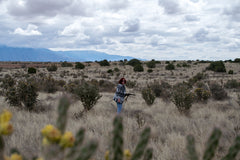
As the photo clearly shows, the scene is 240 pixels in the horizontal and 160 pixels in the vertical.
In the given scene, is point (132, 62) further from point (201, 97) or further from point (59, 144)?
point (59, 144)

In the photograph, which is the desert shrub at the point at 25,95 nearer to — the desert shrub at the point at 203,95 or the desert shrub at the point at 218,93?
the desert shrub at the point at 203,95

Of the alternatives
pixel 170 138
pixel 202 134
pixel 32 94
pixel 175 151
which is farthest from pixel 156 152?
pixel 32 94

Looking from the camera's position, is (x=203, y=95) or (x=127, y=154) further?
(x=203, y=95)

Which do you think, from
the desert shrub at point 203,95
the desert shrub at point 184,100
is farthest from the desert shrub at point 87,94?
the desert shrub at point 203,95

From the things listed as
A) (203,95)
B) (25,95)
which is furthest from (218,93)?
(25,95)

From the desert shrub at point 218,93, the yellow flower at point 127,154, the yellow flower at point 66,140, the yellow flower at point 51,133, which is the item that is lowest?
the desert shrub at point 218,93

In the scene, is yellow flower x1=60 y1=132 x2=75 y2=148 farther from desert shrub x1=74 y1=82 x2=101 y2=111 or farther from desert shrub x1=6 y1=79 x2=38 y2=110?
desert shrub x1=6 y1=79 x2=38 y2=110

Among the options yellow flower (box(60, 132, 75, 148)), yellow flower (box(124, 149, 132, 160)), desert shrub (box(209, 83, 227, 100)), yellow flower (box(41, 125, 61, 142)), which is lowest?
A: desert shrub (box(209, 83, 227, 100))

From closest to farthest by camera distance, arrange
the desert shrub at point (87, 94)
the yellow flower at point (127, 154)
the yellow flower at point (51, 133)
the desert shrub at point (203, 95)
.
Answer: the yellow flower at point (51, 133) → the yellow flower at point (127, 154) → the desert shrub at point (87, 94) → the desert shrub at point (203, 95)

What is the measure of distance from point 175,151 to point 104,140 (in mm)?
1714

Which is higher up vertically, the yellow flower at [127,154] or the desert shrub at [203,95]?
the yellow flower at [127,154]

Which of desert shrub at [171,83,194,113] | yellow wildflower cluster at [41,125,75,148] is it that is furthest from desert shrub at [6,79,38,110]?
yellow wildflower cluster at [41,125,75,148]

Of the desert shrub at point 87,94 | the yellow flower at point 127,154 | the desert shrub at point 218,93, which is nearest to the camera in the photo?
the yellow flower at point 127,154

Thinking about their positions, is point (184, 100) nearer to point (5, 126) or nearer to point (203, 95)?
point (203, 95)
